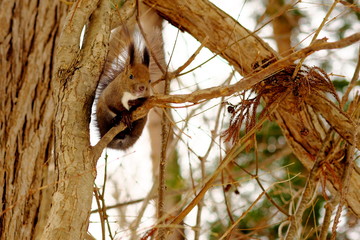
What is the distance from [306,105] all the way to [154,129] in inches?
146

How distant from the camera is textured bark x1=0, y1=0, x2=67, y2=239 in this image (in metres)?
2.83

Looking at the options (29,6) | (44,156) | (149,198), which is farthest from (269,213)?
(29,6)

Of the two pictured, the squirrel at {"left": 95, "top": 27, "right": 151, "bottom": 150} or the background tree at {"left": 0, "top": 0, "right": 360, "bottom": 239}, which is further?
the squirrel at {"left": 95, "top": 27, "right": 151, "bottom": 150}

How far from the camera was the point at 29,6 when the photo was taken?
306 centimetres

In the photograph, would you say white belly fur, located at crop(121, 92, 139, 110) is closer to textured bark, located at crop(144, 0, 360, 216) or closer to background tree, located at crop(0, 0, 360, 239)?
background tree, located at crop(0, 0, 360, 239)

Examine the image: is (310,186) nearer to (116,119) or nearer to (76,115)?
(116,119)

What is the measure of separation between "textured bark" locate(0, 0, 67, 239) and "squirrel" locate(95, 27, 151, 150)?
1.19 ft

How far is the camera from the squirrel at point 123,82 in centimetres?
272

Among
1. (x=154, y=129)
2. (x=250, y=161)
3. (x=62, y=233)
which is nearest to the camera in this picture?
(x=62, y=233)

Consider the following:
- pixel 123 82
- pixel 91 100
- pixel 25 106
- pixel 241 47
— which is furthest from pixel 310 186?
pixel 25 106

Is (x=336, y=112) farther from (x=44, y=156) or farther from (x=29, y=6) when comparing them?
(x=29, y=6)

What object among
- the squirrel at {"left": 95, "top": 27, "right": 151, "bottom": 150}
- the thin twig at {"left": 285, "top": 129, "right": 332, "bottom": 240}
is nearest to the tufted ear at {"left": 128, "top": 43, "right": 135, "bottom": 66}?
the squirrel at {"left": 95, "top": 27, "right": 151, "bottom": 150}

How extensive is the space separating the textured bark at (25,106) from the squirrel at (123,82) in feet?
1.19

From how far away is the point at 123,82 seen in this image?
279 cm
